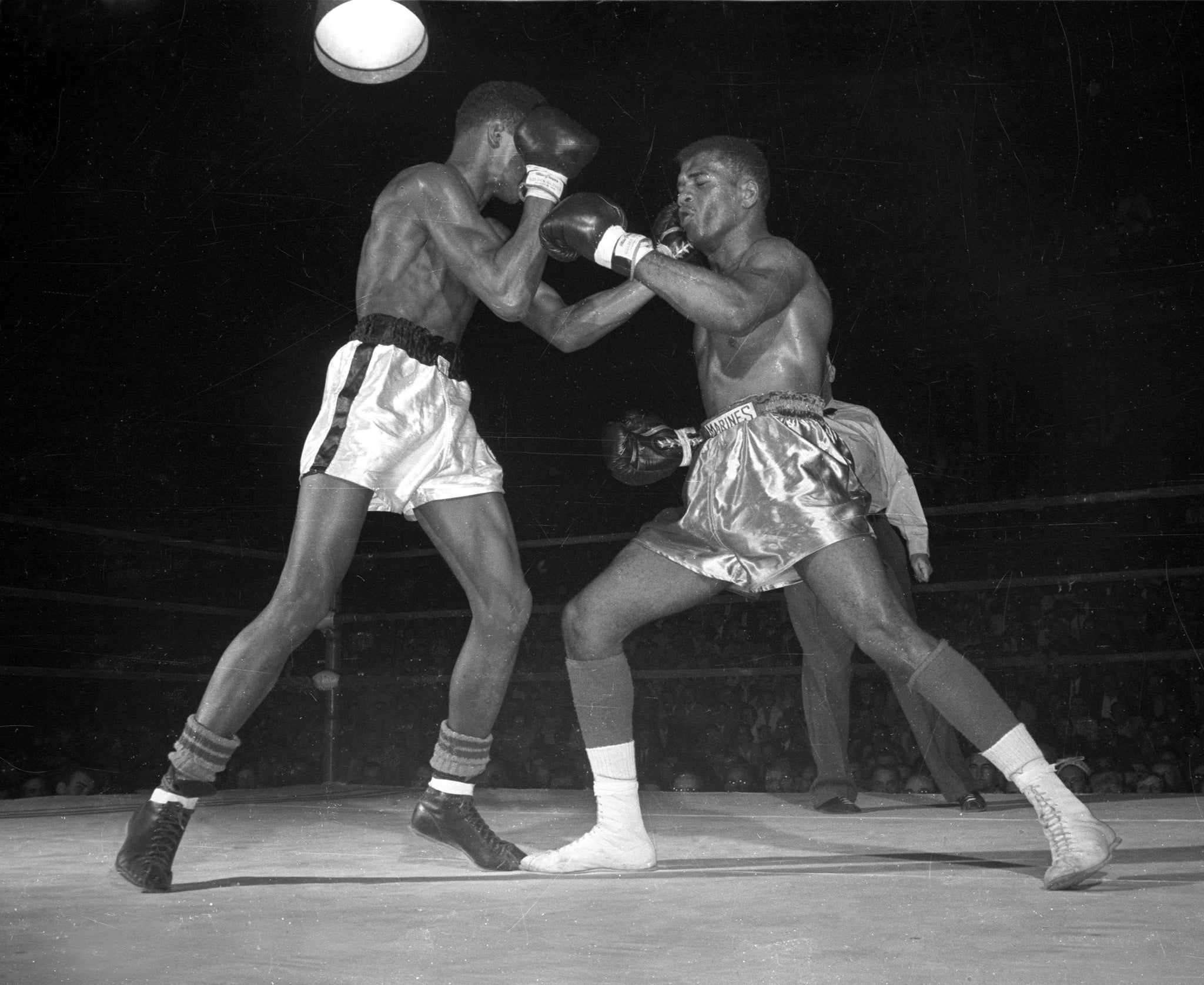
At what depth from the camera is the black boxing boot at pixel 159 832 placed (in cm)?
188

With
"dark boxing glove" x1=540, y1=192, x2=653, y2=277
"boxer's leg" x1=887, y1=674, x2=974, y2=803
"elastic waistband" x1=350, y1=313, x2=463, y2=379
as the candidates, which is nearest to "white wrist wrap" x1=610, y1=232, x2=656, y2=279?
"dark boxing glove" x1=540, y1=192, x2=653, y2=277

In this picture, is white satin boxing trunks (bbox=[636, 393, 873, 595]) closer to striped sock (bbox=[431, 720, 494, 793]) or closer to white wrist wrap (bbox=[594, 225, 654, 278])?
white wrist wrap (bbox=[594, 225, 654, 278])

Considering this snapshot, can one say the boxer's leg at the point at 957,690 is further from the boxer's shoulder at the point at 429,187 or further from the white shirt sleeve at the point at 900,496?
the white shirt sleeve at the point at 900,496

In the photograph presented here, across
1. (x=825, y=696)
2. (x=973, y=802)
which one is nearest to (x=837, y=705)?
(x=825, y=696)

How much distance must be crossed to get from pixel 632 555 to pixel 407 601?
562 cm

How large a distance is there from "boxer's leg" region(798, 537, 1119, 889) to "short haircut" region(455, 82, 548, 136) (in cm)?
107

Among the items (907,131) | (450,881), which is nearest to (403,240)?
(450,881)

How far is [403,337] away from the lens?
223 cm

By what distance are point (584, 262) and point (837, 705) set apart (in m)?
3.62

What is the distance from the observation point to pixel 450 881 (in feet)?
6.45

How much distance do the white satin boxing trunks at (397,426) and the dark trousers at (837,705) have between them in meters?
1.37

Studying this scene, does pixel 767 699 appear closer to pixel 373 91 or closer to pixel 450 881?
pixel 373 91

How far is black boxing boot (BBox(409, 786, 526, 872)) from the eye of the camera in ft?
7.00

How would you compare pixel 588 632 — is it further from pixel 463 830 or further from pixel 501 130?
pixel 501 130
